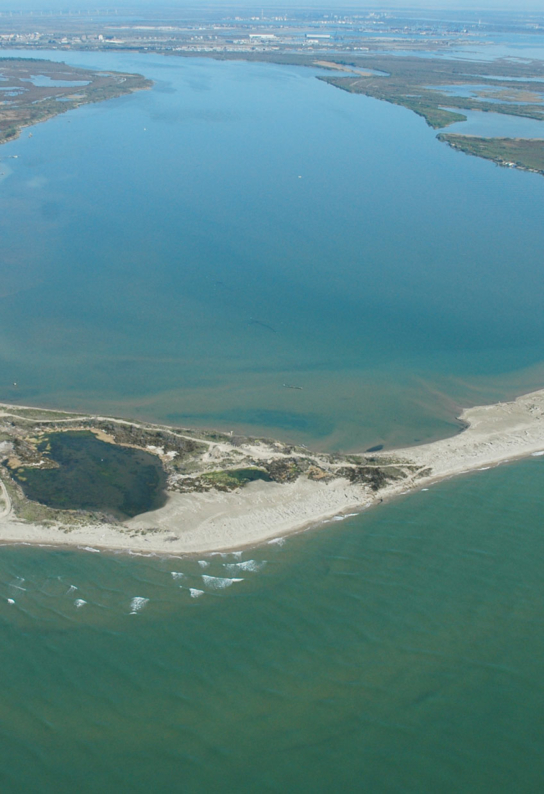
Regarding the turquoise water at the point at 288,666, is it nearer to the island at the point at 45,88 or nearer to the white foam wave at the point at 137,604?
the white foam wave at the point at 137,604

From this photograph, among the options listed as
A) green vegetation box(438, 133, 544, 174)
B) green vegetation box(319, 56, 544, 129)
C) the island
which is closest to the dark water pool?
green vegetation box(438, 133, 544, 174)

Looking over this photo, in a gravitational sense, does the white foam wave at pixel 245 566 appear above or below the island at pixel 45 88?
below

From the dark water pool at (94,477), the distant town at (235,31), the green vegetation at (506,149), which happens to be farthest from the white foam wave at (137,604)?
the distant town at (235,31)

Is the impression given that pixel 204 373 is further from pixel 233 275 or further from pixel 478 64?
pixel 478 64

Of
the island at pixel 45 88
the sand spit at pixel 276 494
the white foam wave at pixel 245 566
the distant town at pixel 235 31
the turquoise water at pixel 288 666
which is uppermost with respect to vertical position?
the distant town at pixel 235 31

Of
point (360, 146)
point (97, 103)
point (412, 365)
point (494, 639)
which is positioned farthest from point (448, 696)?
point (97, 103)

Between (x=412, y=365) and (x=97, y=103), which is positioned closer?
(x=412, y=365)
